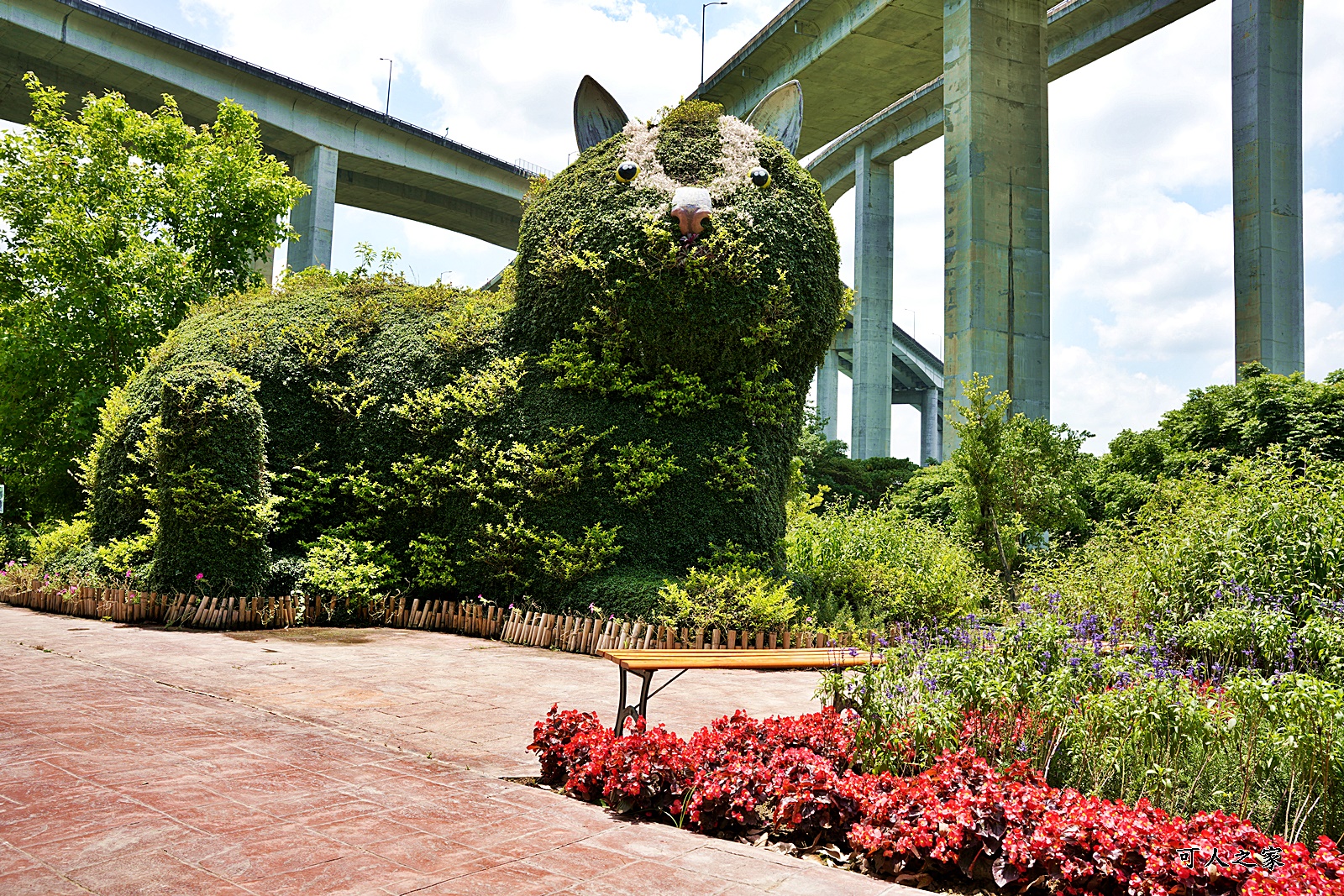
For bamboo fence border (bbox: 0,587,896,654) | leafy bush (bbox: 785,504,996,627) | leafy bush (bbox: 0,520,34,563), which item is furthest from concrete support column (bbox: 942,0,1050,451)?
A: leafy bush (bbox: 0,520,34,563)

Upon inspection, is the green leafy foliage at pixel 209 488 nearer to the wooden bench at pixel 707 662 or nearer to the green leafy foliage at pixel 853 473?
the wooden bench at pixel 707 662

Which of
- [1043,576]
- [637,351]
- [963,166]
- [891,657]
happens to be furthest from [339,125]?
[891,657]

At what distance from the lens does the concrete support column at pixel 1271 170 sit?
23.2 m

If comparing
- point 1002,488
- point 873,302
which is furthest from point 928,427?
point 1002,488

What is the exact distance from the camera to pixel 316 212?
3356cm

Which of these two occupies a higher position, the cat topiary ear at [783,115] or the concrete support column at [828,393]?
the concrete support column at [828,393]

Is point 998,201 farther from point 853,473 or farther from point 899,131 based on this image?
point 899,131

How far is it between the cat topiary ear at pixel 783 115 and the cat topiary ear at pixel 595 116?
170 cm

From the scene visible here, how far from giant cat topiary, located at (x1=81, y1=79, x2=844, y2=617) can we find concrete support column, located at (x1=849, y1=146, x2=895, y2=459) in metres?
27.7

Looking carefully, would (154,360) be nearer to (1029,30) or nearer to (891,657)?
(891,657)

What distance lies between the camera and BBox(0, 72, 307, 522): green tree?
17.5m

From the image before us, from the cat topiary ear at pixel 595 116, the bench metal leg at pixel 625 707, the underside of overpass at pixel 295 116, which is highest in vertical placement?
the underside of overpass at pixel 295 116

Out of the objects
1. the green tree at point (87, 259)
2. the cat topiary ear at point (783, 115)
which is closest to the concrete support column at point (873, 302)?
the green tree at point (87, 259)

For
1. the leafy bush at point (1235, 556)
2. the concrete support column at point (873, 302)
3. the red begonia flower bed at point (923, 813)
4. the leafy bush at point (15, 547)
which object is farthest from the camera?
the concrete support column at point (873, 302)
